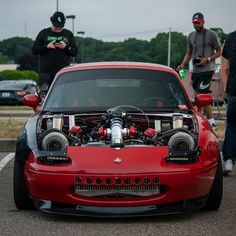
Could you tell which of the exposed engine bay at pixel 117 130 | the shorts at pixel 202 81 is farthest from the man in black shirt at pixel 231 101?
the shorts at pixel 202 81

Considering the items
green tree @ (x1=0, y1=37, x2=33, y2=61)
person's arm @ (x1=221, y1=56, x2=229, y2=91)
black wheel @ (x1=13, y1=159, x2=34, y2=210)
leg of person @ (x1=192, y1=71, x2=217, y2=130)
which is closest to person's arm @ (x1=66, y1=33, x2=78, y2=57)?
leg of person @ (x1=192, y1=71, x2=217, y2=130)

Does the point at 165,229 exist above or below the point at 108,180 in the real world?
below

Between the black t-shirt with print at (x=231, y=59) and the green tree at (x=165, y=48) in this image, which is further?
the green tree at (x=165, y=48)

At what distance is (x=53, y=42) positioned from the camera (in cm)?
988

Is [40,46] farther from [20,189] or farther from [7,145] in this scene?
[20,189]

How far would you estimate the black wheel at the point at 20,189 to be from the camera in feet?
16.9

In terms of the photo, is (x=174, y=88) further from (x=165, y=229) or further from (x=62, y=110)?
(x=165, y=229)

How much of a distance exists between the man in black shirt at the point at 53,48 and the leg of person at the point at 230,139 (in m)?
3.69

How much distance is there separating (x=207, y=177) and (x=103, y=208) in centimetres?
85

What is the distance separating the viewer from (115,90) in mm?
6230

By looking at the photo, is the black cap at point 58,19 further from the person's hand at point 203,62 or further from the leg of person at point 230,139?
the leg of person at point 230,139

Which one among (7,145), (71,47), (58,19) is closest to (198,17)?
(71,47)

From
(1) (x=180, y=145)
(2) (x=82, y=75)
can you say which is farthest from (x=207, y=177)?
(2) (x=82, y=75)

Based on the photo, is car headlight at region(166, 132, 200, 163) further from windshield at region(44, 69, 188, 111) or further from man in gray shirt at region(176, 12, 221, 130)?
man in gray shirt at region(176, 12, 221, 130)
